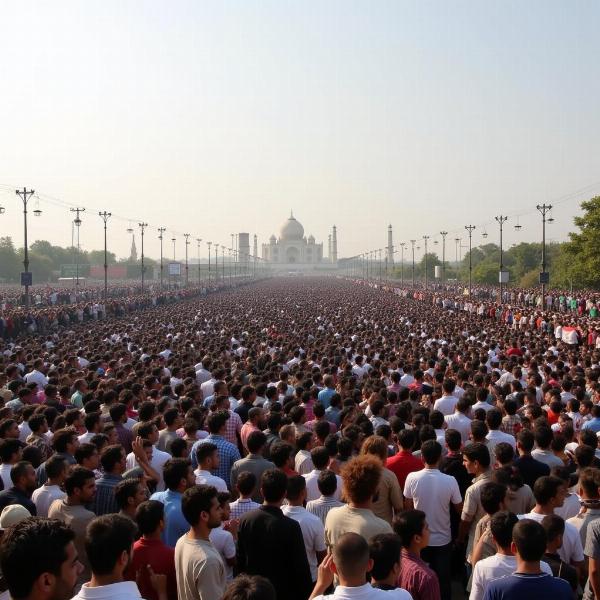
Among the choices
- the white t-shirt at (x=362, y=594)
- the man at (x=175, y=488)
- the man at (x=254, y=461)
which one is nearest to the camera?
the white t-shirt at (x=362, y=594)

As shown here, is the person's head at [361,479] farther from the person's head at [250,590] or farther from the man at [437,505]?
the person's head at [250,590]

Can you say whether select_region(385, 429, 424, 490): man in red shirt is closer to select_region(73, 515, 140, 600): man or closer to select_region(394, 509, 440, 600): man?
select_region(394, 509, 440, 600): man

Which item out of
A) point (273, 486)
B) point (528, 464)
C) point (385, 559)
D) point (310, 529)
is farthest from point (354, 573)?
point (528, 464)

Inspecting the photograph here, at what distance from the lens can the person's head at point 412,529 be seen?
14.6ft

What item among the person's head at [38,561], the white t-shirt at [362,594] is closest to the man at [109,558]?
the person's head at [38,561]

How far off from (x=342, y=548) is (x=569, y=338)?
22.5m

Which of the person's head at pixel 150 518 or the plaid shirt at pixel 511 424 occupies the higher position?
the person's head at pixel 150 518

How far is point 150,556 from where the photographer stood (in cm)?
467

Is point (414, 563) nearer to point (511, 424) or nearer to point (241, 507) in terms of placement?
point (241, 507)

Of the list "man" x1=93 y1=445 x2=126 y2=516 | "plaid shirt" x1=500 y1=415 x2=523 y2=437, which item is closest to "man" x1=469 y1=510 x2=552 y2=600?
"man" x1=93 y1=445 x2=126 y2=516

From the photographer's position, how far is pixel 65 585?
345 centimetres

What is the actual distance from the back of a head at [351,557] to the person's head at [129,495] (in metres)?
2.11

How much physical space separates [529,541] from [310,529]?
1605 mm

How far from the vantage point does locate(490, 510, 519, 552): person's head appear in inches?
177
